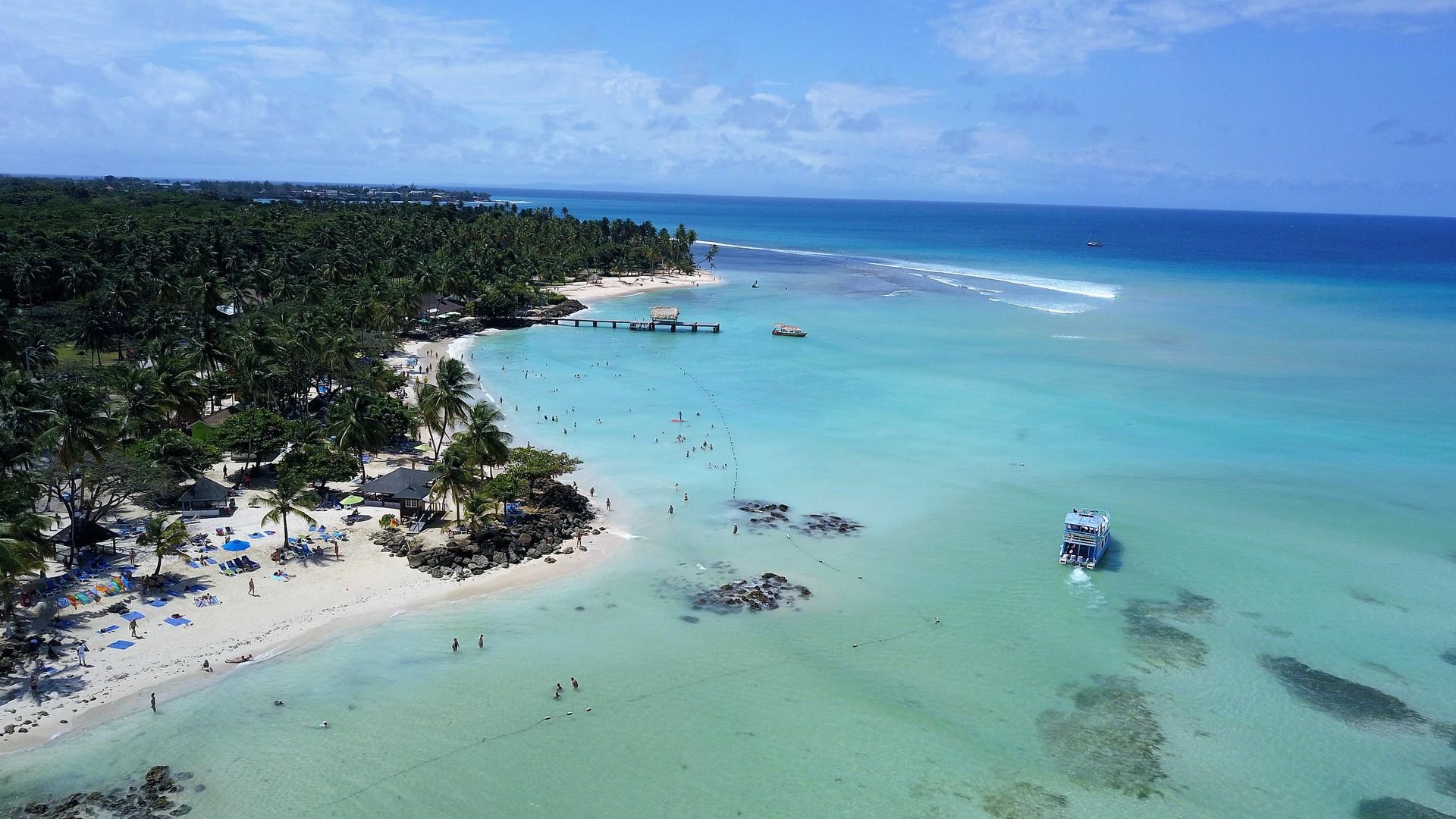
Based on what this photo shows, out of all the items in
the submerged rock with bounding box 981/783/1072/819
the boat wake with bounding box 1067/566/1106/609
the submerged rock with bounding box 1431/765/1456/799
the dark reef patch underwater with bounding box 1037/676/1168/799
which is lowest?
the submerged rock with bounding box 981/783/1072/819

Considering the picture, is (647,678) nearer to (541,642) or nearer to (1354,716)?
(541,642)

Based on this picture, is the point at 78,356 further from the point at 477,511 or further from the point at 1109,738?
the point at 1109,738

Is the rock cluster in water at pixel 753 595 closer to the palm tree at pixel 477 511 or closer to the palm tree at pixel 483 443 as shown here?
the palm tree at pixel 477 511

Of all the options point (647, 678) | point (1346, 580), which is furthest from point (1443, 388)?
point (647, 678)

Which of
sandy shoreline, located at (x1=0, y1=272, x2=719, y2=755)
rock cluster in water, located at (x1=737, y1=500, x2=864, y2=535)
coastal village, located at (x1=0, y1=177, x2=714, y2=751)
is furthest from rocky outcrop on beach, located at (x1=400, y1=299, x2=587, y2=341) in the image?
rock cluster in water, located at (x1=737, y1=500, x2=864, y2=535)

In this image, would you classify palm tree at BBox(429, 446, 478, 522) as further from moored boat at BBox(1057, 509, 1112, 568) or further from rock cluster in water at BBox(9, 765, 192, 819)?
moored boat at BBox(1057, 509, 1112, 568)
